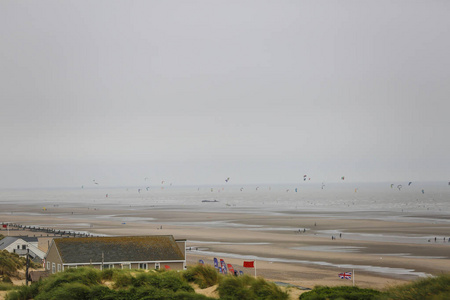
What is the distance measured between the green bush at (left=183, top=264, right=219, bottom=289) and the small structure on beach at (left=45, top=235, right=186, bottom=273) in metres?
11.3

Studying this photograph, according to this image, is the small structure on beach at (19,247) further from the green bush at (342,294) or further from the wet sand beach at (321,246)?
the green bush at (342,294)

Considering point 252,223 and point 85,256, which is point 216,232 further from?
point 85,256

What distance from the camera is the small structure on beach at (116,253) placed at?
113 feet

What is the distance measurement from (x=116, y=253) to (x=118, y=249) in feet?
1.46

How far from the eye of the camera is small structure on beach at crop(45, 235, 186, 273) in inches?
1356

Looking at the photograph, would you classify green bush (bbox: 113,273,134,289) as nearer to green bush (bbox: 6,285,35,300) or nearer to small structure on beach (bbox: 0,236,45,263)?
green bush (bbox: 6,285,35,300)

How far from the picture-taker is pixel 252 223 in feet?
327

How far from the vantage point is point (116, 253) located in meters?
35.3

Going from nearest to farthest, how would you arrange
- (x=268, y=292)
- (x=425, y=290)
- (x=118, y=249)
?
(x=425, y=290), (x=268, y=292), (x=118, y=249)

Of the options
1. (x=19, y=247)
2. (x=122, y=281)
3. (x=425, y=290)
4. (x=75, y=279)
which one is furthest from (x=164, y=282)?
(x=19, y=247)

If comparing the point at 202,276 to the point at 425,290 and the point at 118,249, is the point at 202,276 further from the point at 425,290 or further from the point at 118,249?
the point at 118,249

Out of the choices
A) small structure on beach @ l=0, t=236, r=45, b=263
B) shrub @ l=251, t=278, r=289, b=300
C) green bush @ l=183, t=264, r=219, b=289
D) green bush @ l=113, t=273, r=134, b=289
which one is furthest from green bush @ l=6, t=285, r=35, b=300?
small structure on beach @ l=0, t=236, r=45, b=263

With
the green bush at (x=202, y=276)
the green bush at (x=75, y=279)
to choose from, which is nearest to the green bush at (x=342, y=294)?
the green bush at (x=202, y=276)

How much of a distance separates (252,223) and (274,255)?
42181 mm
